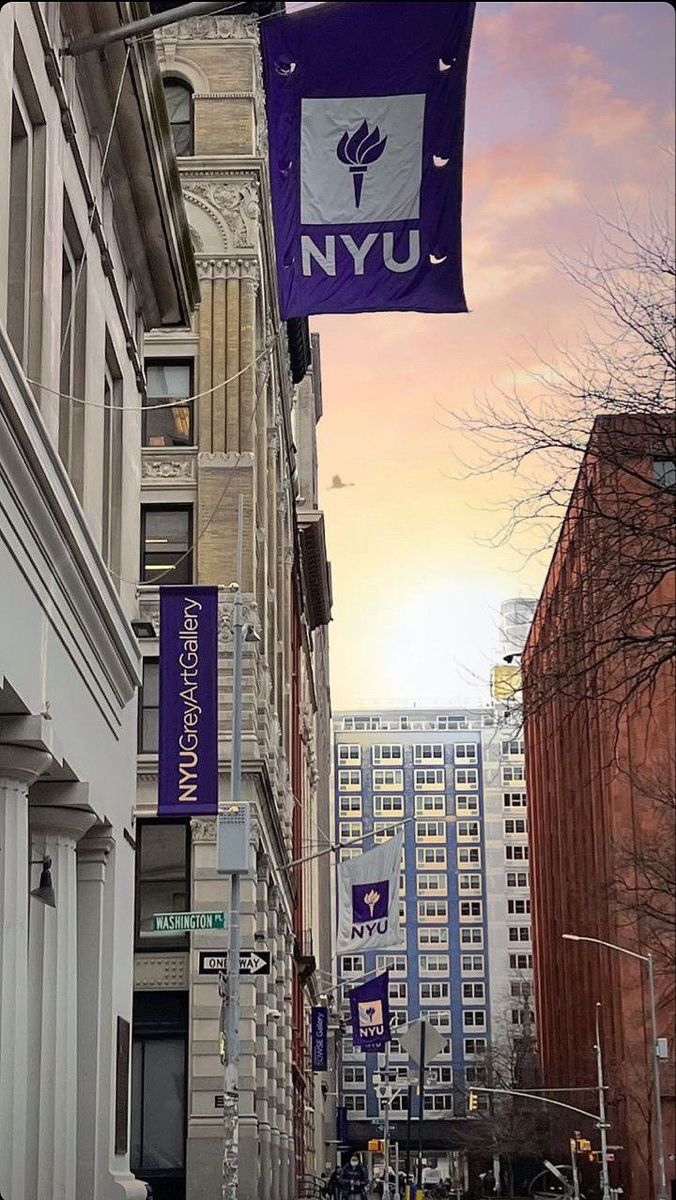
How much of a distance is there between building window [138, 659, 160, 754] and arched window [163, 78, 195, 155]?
566 inches

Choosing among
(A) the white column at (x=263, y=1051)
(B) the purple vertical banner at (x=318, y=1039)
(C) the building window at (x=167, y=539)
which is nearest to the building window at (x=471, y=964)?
(B) the purple vertical banner at (x=318, y=1039)

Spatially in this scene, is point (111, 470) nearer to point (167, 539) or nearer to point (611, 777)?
point (167, 539)

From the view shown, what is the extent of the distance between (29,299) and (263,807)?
33509 mm

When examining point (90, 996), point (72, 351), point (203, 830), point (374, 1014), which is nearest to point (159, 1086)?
point (203, 830)

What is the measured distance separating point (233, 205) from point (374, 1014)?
72.7 feet

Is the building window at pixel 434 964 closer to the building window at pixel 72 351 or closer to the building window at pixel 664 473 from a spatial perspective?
the building window at pixel 664 473

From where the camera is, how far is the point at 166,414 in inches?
1884

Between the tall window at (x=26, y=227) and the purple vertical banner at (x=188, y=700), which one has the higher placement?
the tall window at (x=26, y=227)

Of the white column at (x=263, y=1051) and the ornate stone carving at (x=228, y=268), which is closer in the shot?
the white column at (x=263, y=1051)

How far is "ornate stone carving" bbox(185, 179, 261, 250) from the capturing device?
4928 cm

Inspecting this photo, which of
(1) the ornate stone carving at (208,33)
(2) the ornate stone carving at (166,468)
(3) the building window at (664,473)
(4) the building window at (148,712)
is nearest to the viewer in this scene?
(3) the building window at (664,473)

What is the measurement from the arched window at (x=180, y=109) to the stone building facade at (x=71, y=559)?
25.6 m

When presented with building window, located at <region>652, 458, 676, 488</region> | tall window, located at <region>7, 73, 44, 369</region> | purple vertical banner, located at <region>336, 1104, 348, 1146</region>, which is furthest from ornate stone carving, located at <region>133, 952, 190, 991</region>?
purple vertical banner, located at <region>336, 1104, 348, 1146</region>

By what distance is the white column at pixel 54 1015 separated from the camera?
18469 mm
